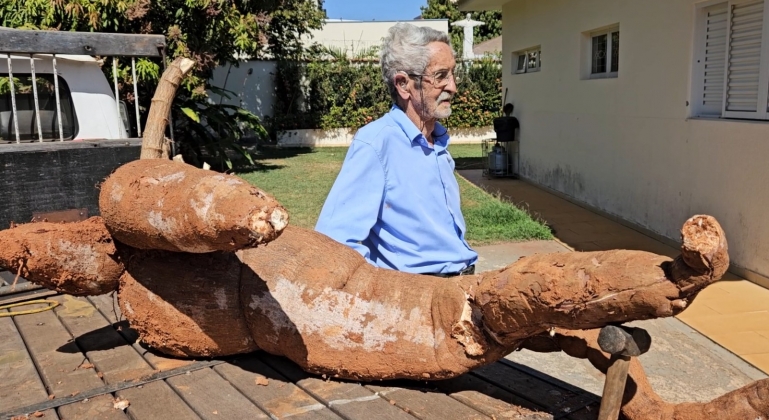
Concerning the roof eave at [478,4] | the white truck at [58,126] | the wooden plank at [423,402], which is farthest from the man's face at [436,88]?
the roof eave at [478,4]

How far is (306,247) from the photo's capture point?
2.44m

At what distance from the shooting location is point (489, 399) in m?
2.16

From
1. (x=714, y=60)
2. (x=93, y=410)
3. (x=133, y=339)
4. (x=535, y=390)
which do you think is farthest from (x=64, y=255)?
(x=714, y=60)

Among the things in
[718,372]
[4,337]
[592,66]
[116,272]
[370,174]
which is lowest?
[718,372]

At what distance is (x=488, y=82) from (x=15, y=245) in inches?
698

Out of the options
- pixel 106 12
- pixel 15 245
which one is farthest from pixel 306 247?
pixel 106 12

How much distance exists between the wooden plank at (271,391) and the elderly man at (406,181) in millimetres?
547

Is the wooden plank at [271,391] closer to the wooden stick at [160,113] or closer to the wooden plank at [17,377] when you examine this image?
the wooden plank at [17,377]

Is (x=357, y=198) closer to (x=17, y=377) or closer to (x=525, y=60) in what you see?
(x=17, y=377)

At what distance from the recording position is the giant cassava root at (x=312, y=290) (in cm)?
174

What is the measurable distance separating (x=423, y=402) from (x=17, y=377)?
55.5 inches

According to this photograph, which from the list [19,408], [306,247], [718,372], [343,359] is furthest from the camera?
[718,372]

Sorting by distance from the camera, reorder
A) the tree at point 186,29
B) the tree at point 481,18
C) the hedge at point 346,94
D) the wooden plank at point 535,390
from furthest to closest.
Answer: the tree at point 481,18 → the hedge at point 346,94 → the tree at point 186,29 → the wooden plank at point 535,390

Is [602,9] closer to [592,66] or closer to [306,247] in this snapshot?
[592,66]
